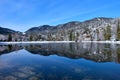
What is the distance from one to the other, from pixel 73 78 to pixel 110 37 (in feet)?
418

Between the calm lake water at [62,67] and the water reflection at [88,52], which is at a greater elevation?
the water reflection at [88,52]

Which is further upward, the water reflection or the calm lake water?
the water reflection

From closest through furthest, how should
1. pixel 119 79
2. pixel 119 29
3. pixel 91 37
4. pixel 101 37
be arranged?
1. pixel 119 79
2. pixel 119 29
3. pixel 101 37
4. pixel 91 37

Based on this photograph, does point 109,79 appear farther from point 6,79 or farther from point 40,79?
point 6,79

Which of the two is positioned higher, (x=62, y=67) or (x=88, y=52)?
(x=88, y=52)

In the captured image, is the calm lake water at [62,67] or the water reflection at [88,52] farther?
the water reflection at [88,52]

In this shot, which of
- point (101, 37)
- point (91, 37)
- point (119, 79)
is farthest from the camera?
point (91, 37)

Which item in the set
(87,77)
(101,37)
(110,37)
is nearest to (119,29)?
(110,37)

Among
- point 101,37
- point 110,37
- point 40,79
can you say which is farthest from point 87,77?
point 101,37

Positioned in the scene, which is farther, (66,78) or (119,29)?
(119,29)

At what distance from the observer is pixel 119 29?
122 metres

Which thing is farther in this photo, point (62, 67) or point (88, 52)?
point (88, 52)

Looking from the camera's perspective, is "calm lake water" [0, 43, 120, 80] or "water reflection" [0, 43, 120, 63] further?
"water reflection" [0, 43, 120, 63]

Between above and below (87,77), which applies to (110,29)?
above
